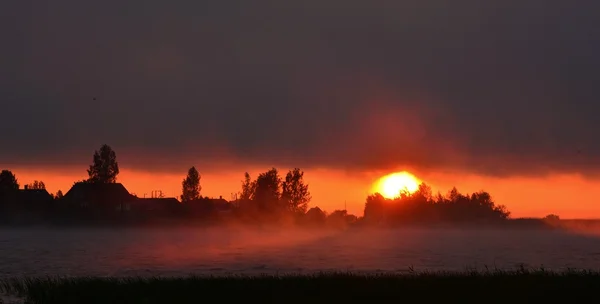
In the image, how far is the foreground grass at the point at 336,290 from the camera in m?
32.5

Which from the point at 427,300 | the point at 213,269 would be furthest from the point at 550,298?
the point at 213,269

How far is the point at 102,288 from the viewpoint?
36.0 metres

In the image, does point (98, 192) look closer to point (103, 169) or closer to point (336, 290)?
point (103, 169)

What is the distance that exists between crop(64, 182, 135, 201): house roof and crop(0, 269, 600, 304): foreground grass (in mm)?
155387

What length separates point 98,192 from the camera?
19062 centimetres

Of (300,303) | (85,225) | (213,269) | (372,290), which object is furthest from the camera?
(85,225)

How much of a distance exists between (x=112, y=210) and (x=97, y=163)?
1723 cm

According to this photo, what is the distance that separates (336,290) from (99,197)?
164939 millimetres

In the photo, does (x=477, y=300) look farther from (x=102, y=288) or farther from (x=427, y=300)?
(x=102, y=288)

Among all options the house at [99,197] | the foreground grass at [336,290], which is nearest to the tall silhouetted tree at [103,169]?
the house at [99,197]

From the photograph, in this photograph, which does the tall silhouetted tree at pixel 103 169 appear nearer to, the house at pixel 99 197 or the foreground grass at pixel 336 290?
the house at pixel 99 197

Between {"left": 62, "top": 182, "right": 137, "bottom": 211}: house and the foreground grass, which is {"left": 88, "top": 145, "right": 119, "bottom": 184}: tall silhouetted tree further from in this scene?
the foreground grass

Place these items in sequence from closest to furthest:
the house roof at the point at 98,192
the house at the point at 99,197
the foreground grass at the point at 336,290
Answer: the foreground grass at the point at 336,290 < the house at the point at 99,197 < the house roof at the point at 98,192

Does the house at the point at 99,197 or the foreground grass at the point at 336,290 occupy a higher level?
the house at the point at 99,197
